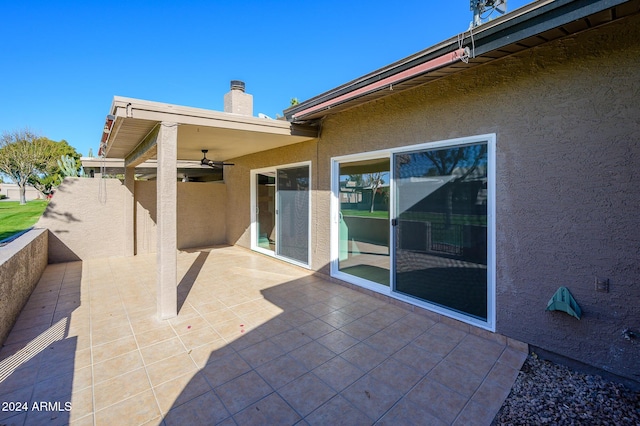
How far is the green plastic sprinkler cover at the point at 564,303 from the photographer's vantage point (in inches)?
132

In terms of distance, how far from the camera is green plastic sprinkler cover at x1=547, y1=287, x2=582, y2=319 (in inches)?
132

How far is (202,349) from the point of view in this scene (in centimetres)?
392

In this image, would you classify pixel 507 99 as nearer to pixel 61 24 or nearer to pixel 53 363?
pixel 53 363

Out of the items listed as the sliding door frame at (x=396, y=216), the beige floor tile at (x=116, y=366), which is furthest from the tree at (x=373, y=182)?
the beige floor tile at (x=116, y=366)

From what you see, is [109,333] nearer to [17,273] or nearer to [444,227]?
[17,273]

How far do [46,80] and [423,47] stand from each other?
63.8 feet

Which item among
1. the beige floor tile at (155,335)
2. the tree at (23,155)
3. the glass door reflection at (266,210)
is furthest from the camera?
the tree at (23,155)

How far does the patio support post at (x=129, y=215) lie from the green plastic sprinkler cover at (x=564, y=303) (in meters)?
11.3

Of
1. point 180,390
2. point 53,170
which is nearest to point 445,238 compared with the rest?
point 180,390

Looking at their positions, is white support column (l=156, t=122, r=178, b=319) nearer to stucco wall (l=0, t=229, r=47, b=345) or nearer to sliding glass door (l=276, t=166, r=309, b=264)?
stucco wall (l=0, t=229, r=47, b=345)

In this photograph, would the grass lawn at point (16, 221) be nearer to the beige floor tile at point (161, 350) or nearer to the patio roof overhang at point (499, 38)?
the beige floor tile at point (161, 350)

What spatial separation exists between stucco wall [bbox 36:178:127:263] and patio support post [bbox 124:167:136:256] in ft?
0.50

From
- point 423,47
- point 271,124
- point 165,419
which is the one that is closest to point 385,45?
point 271,124

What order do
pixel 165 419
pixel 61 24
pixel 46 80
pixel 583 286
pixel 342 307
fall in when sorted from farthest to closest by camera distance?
pixel 46 80 < pixel 61 24 < pixel 342 307 < pixel 583 286 < pixel 165 419
